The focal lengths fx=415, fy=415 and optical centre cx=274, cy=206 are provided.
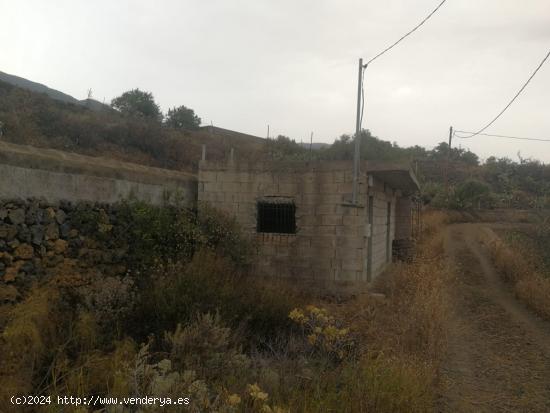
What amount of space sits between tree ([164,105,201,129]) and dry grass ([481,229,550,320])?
22.0m

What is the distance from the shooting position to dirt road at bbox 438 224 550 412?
14.6 ft

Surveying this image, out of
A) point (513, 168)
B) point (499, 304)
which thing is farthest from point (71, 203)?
point (513, 168)

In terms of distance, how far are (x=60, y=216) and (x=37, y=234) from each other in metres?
0.46

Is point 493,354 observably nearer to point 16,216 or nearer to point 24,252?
point 24,252

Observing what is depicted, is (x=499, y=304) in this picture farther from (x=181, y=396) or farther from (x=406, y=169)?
(x=181, y=396)

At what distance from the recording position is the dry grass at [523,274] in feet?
26.3

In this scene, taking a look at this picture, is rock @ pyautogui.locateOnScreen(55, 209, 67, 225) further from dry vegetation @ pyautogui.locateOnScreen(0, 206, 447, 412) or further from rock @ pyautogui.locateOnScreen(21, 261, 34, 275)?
dry vegetation @ pyautogui.locateOnScreen(0, 206, 447, 412)

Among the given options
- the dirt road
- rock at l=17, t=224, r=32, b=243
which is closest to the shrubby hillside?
the dirt road

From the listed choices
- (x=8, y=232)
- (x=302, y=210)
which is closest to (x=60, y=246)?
(x=8, y=232)

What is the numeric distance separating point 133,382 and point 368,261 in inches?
266

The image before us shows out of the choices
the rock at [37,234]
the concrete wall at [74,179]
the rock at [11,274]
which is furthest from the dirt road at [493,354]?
the concrete wall at [74,179]

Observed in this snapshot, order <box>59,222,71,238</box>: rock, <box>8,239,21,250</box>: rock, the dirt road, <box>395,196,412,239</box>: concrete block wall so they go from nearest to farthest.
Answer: the dirt road
<box>8,239,21,250</box>: rock
<box>59,222,71,238</box>: rock
<box>395,196,412,239</box>: concrete block wall

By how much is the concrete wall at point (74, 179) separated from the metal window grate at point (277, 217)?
68.5 inches

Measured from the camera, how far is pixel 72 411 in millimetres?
3260
